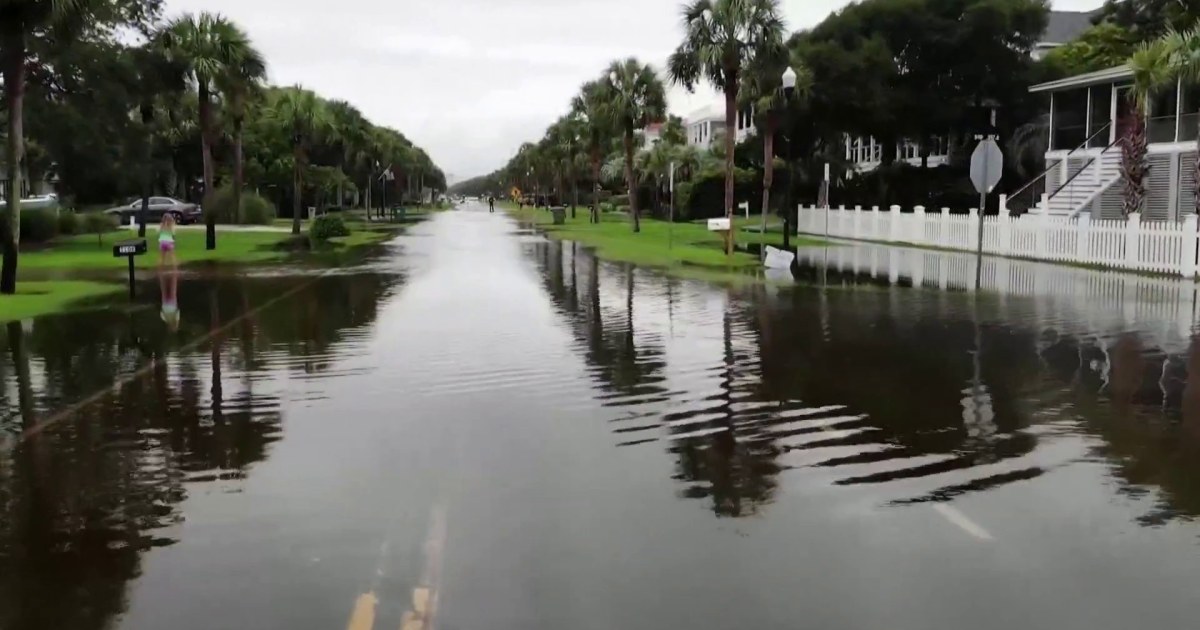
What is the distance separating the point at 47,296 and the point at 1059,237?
2322 cm

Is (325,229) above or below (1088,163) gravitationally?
below

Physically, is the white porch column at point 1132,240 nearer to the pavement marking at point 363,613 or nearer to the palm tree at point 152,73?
the pavement marking at point 363,613

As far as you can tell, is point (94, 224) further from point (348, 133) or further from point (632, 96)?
point (348, 133)

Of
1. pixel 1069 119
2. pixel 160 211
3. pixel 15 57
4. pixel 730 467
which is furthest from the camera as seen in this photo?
pixel 160 211

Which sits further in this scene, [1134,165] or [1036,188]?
[1036,188]

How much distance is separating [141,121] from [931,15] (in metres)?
36.8

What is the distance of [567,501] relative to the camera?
7.09 meters

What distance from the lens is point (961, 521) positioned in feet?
21.9

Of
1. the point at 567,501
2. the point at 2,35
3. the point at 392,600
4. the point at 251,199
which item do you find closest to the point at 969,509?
the point at 567,501

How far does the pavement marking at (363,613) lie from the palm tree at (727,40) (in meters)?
26.6

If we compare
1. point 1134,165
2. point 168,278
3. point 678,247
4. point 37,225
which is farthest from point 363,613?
point 37,225

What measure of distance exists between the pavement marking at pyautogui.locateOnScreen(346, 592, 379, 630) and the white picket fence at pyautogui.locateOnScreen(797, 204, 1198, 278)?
22608 millimetres

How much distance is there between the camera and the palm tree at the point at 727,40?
32.3 m

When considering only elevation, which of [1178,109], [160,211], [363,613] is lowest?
[363,613]
